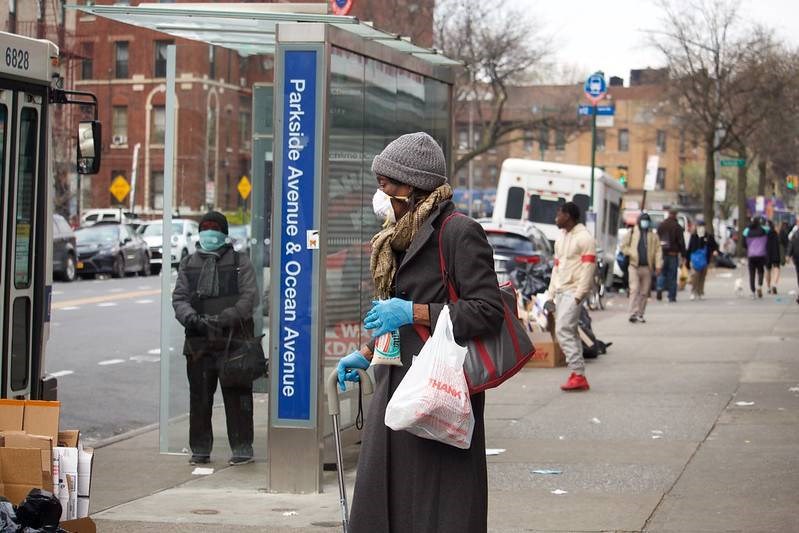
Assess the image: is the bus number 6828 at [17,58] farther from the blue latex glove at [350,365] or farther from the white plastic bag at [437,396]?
the white plastic bag at [437,396]

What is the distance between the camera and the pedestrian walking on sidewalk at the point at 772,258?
31.7 meters

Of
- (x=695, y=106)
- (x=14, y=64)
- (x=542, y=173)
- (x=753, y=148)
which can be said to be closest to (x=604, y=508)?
(x=14, y=64)

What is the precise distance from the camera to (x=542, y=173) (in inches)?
1292

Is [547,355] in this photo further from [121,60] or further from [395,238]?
[121,60]

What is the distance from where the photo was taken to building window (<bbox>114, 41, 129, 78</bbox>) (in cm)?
5844

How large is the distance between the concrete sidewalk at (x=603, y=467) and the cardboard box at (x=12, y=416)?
149 cm

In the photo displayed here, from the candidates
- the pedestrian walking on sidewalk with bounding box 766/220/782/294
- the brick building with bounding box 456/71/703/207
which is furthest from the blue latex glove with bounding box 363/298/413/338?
the brick building with bounding box 456/71/703/207

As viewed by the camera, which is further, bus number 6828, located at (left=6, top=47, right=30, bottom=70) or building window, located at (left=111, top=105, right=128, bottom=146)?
building window, located at (left=111, top=105, right=128, bottom=146)

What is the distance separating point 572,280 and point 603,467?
4464mm

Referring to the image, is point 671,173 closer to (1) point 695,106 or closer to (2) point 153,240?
(1) point 695,106

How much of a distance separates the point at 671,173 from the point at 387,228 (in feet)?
363

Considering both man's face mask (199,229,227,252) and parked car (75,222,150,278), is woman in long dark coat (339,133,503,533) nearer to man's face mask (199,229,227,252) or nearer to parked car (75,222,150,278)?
man's face mask (199,229,227,252)

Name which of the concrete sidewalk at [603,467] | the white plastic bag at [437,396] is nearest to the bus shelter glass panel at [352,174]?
the concrete sidewalk at [603,467]

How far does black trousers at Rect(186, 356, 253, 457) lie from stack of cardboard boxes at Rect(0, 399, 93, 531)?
3.59m
